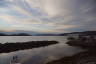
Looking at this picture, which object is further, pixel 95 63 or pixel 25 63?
pixel 25 63

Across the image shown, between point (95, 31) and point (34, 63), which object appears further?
point (95, 31)

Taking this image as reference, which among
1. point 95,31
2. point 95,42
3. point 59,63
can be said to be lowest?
point 59,63

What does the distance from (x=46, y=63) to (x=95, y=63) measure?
327cm

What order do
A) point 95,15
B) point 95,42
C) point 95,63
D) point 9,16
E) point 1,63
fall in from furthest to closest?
point 95,42 < point 95,15 < point 9,16 < point 1,63 < point 95,63

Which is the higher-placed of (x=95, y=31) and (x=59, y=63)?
(x=95, y=31)

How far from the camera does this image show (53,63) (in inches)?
332

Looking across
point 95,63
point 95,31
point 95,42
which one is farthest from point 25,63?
point 95,42

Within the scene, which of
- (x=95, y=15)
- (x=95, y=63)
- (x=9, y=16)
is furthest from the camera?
(x=95, y=15)

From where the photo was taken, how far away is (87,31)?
11406 mm

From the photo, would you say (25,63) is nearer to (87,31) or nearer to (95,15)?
(87,31)

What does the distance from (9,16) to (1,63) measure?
3539mm

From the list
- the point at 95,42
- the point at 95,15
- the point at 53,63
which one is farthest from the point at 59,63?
the point at 95,42

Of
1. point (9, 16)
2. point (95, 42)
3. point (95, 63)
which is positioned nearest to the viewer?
point (95, 63)

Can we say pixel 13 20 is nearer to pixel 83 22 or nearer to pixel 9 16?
pixel 9 16
